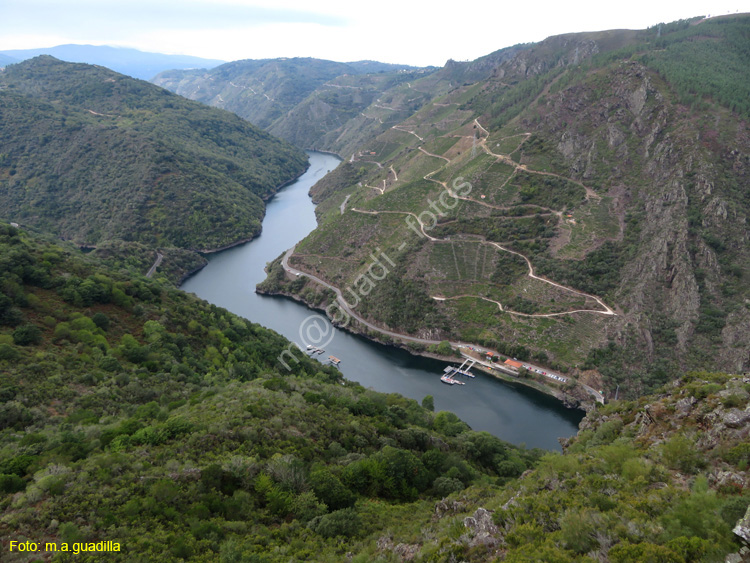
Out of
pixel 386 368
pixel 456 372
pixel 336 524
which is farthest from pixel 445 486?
A: pixel 386 368

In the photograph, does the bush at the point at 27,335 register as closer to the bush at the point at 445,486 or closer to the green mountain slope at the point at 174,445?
the green mountain slope at the point at 174,445

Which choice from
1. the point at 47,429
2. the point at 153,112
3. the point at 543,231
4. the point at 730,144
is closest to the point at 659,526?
the point at 47,429

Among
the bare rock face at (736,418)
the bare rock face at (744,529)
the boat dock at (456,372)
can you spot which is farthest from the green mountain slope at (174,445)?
the boat dock at (456,372)

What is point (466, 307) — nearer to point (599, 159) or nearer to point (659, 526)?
point (599, 159)

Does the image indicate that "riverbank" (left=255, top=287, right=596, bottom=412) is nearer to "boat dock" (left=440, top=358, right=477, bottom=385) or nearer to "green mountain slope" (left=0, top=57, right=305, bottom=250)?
"boat dock" (left=440, top=358, right=477, bottom=385)

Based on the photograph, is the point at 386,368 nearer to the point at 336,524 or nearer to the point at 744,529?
the point at 336,524

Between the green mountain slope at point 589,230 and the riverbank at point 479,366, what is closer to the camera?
the riverbank at point 479,366
